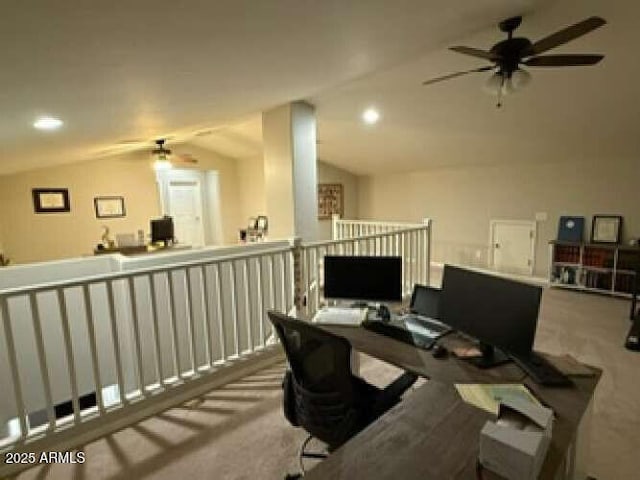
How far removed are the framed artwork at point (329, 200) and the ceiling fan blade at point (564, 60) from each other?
17.5 feet

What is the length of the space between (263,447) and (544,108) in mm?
4205

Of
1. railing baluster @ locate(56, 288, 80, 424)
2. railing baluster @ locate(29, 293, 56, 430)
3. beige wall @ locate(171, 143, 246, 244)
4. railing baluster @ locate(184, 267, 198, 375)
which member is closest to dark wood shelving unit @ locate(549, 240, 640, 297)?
railing baluster @ locate(184, 267, 198, 375)

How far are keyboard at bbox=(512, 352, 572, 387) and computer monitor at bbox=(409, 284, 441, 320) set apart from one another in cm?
66

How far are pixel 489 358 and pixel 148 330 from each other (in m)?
3.06

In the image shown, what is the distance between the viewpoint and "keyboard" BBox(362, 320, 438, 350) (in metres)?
1.87

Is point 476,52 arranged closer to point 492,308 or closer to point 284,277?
point 492,308

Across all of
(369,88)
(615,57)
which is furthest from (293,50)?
(615,57)

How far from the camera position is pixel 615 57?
2844 millimetres

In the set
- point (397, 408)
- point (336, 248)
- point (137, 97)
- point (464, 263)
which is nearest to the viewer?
point (397, 408)

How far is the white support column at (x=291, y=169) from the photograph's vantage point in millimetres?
4082

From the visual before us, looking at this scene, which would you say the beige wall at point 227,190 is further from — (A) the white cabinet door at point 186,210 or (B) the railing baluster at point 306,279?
(B) the railing baluster at point 306,279

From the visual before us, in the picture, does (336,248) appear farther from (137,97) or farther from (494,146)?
(494,146)

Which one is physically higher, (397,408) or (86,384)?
(397,408)

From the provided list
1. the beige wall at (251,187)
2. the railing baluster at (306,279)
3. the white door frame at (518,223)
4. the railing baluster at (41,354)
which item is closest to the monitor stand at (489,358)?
the railing baluster at (306,279)
